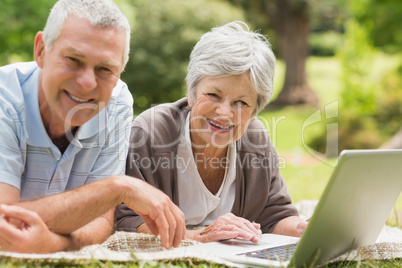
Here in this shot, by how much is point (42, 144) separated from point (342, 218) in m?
1.42

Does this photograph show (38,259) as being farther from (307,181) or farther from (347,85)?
(347,85)

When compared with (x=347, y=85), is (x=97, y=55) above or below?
above

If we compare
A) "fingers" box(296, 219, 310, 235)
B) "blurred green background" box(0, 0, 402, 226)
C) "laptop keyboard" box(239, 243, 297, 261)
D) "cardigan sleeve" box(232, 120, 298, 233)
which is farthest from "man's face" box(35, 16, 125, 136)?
"blurred green background" box(0, 0, 402, 226)

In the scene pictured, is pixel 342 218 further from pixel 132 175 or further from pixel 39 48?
pixel 39 48

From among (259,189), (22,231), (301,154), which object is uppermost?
(22,231)

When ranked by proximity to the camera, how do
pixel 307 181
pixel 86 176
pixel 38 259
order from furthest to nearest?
pixel 307 181, pixel 86 176, pixel 38 259

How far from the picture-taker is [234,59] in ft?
10.3

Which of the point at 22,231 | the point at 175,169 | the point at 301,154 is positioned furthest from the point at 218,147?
the point at 301,154

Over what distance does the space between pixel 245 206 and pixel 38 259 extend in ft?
5.36

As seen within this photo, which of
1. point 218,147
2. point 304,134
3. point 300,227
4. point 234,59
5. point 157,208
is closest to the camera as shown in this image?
point 157,208

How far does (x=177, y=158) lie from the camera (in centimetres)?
343

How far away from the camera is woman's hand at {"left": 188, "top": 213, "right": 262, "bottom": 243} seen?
278 cm

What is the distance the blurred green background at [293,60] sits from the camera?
1180cm

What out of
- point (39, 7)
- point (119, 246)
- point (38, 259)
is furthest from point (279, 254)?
point (39, 7)
